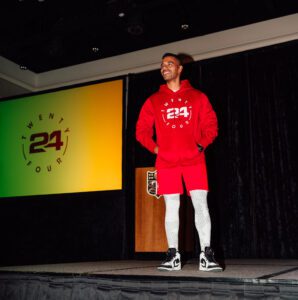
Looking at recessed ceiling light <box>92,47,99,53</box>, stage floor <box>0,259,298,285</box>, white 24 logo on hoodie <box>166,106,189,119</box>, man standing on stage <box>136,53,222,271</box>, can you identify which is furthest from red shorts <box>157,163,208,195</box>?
recessed ceiling light <box>92,47,99,53</box>

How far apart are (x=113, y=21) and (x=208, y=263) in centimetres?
289

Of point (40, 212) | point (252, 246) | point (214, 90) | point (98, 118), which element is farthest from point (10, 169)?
point (252, 246)

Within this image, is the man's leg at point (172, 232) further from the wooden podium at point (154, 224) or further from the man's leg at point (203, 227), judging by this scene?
the wooden podium at point (154, 224)

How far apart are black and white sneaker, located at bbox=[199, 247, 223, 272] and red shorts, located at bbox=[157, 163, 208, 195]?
0.36 metres

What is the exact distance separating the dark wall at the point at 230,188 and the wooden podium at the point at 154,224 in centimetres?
21

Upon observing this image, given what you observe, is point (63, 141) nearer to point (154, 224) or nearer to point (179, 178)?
point (154, 224)

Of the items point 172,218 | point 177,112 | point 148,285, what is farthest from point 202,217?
point 177,112

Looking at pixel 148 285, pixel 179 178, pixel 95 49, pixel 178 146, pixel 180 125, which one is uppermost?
pixel 95 49

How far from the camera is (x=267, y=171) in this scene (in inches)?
140

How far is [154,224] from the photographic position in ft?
11.8

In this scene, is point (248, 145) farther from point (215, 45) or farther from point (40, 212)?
point (40, 212)

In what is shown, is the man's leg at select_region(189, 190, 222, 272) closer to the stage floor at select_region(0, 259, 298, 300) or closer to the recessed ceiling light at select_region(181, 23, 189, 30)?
the stage floor at select_region(0, 259, 298, 300)

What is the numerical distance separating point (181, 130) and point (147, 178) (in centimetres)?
160

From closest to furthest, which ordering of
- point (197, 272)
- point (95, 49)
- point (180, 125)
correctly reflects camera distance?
point (197, 272) < point (180, 125) < point (95, 49)
